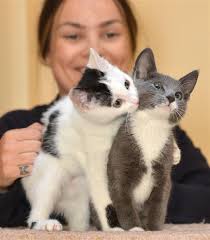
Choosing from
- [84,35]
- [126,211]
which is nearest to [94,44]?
[84,35]

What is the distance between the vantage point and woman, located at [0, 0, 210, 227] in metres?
1.06

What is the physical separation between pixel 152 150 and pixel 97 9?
603 millimetres

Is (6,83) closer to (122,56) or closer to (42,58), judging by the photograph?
(42,58)

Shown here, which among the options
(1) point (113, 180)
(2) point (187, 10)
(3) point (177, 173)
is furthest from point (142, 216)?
(2) point (187, 10)

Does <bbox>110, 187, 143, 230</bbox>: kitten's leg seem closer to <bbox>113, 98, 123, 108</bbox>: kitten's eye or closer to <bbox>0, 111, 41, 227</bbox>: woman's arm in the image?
<bbox>113, 98, 123, 108</bbox>: kitten's eye

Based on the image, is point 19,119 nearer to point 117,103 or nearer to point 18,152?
point 18,152

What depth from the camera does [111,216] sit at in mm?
870

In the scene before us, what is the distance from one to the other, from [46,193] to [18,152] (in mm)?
155

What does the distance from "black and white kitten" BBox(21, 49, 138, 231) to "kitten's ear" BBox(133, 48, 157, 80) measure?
2cm

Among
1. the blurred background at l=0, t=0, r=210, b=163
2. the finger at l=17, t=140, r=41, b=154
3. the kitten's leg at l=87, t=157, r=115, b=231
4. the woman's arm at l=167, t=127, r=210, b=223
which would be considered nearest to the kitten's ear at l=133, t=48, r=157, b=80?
the kitten's leg at l=87, t=157, r=115, b=231

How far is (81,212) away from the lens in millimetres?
985

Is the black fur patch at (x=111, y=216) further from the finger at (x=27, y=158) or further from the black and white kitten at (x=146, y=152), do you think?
the finger at (x=27, y=158)

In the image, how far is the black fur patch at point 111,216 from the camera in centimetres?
87

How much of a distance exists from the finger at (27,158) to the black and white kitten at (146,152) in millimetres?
211
